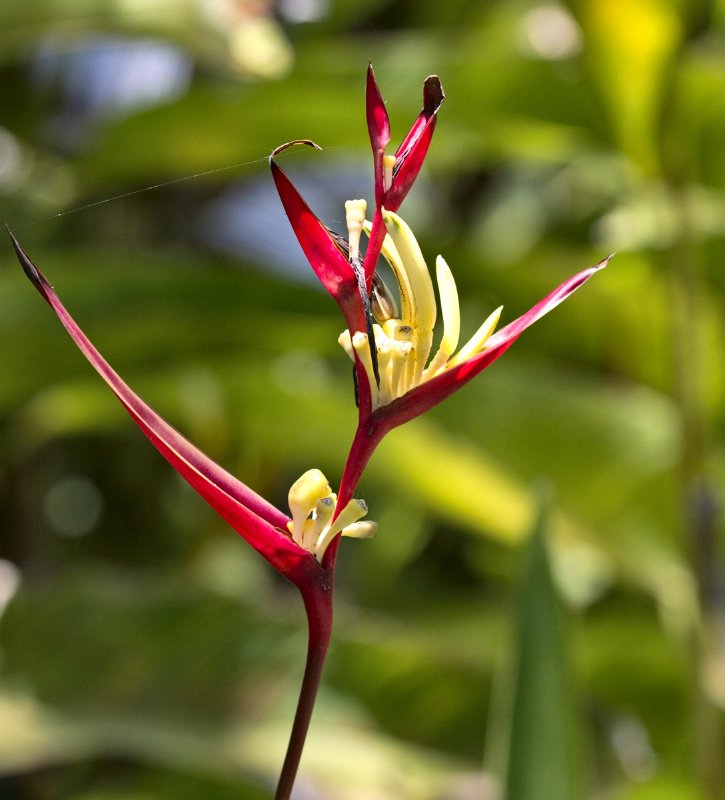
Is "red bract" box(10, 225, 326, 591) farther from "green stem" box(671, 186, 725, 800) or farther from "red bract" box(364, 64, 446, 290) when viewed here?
"green stem" box(671, 186, 725, 800)

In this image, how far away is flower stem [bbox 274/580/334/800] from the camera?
13 cm

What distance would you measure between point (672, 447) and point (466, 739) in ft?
0.70

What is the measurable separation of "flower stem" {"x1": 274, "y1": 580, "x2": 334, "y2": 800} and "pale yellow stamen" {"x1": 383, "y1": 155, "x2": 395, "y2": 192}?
0.16 feet

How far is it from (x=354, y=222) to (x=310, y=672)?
6 centimetres

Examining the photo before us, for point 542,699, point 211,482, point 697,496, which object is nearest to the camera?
point 211,482

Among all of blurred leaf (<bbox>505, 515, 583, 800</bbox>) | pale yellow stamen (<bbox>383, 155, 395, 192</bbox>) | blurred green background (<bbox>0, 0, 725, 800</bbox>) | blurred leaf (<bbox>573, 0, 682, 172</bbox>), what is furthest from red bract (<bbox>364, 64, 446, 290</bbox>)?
blurred leaf (<bbox>573, 0, 682, 172</bbox>)

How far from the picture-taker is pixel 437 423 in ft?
2.15

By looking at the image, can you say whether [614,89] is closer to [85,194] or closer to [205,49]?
[205,49]

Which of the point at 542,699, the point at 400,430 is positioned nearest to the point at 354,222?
the point at 542,699

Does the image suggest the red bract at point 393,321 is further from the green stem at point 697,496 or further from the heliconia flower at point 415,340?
the green stem at point 697,496

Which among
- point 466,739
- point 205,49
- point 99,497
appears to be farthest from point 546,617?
point 99,497

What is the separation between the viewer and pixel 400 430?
0.57 m

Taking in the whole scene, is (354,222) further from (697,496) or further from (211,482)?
(697,496)

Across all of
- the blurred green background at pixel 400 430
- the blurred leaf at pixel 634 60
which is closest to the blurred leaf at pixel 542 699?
the blurred green background at pixel 400 430
